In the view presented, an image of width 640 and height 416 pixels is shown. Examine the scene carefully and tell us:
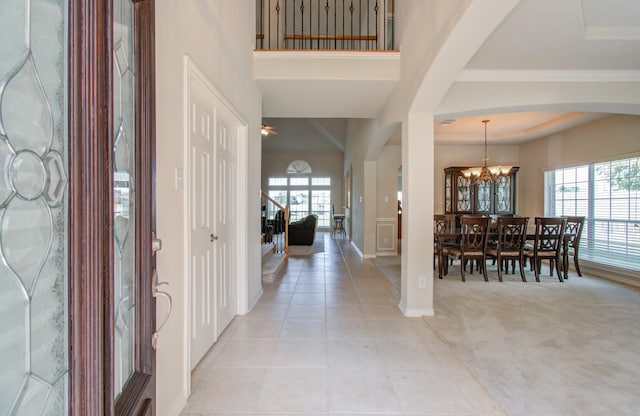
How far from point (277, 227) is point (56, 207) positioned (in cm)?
866

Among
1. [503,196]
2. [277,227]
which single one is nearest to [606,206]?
[503,196]

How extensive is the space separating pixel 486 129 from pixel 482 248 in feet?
9.05

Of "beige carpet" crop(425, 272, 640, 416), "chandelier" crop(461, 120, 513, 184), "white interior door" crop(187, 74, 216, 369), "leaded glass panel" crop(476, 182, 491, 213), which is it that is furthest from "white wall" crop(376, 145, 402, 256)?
"white interior door" crop(187, 74, 216, 369)

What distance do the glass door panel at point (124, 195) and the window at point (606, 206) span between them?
649 cm

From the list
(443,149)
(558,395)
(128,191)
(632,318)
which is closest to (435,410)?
(558,395)

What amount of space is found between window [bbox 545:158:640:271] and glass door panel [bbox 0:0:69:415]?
664cm

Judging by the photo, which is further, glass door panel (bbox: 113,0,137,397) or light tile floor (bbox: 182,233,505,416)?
light tile floor (bbox: 182,233,505,416)

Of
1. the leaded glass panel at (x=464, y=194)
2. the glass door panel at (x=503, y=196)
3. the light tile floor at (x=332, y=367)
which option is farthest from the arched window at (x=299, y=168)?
the light tile floor at (x=332, y=367)

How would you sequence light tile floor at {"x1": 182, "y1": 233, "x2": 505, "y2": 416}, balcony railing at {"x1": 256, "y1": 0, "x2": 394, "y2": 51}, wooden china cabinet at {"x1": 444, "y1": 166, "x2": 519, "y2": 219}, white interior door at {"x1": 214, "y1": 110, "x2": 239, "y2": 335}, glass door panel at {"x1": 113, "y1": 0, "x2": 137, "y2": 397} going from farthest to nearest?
wooden china cabinet at {"x1": 444, "y1": 166, "x2": 519, "y2": 219}
balcony railing at {"x1": 256, "y1": 0, "x2": 394, "y2": 51}
white interior door at {"x1": 214, "y1": 110, "x2": 239, "y2": 335}
light tile floor at {"x1": 182, "y1": 233, "x2": 505, "y2": 416}
glass door panel at {"x1": 113, "y1": 0, "x2": 137, "y2": 397}

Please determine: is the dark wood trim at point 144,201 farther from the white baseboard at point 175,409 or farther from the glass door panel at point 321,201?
A: the glass door panel at point 321,201

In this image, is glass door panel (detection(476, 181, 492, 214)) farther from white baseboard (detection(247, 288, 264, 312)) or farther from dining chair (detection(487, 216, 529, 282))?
white baseboard (detection(247, 288, 264, 312))

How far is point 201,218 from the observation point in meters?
2.34

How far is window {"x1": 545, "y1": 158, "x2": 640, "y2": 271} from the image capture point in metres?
4.73

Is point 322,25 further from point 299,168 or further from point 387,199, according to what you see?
point 299,168
